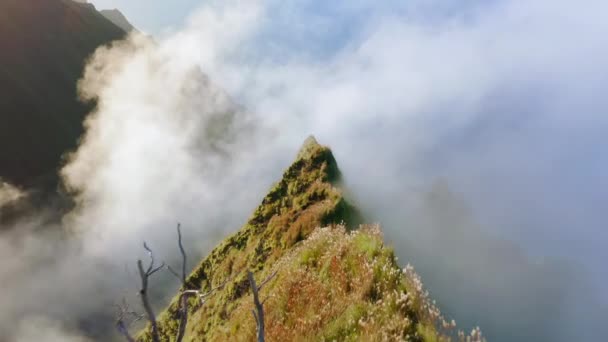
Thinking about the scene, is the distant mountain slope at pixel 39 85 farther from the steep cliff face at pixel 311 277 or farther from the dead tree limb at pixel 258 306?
the dead tree limb at pixel 258 306

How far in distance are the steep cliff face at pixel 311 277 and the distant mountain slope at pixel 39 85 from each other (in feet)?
258

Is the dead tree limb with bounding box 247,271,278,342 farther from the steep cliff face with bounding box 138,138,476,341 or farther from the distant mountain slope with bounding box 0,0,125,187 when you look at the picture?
the distant mountain slope with bounding box 0,0,125,187

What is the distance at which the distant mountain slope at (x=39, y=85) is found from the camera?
77.8m

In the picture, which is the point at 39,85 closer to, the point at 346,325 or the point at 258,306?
the point at 346,325

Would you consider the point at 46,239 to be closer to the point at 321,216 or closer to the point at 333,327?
the point at 321,216

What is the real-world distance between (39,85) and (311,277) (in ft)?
332

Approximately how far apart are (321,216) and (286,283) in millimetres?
3635

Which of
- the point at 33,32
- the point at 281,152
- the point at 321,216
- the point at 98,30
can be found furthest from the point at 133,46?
the point at 321,216

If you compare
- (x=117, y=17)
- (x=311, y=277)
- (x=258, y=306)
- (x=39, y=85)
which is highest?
(x=117, y=17)

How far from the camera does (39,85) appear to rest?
88312 millimetres

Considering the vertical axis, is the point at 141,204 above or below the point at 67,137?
below

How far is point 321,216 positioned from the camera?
10914mm

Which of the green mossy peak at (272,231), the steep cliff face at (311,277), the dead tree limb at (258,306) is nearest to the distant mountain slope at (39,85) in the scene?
the green mossy peak at (272,231)

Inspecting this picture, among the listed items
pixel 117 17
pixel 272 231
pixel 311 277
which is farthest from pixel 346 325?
pixel 117 17
